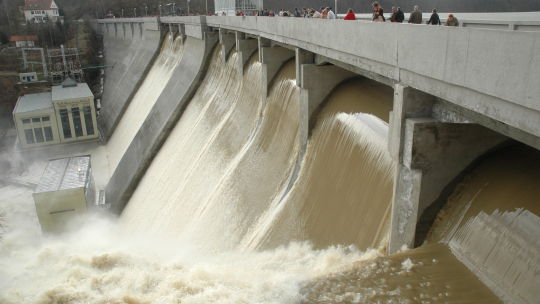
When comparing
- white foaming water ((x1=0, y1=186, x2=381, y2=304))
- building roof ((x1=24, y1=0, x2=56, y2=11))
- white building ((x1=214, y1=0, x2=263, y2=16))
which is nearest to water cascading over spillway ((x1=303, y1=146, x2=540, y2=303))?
white foaming water ((x1=0, y1=186, x2=381, y2=304))

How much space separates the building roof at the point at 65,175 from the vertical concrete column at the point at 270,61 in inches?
388

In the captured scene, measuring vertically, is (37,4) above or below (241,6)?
above

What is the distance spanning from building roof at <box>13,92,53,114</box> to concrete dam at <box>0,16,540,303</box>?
19.7 meters

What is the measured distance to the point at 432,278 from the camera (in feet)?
15.0

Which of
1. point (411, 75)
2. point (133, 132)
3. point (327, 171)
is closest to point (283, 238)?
point (327, 171)

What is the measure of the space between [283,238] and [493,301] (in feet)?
16.1

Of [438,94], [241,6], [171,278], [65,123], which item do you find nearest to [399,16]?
[438,94]

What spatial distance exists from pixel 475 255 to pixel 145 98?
2625 cm

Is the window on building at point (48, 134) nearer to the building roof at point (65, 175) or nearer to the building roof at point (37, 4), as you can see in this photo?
the building roof at point (65, 175)

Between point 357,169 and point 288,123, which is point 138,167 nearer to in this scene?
point 288,123

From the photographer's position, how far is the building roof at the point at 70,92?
31.8 meters

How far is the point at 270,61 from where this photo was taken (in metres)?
13.4

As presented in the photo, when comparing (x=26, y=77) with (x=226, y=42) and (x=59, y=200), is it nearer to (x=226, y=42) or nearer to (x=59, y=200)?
(x=59, y=200)

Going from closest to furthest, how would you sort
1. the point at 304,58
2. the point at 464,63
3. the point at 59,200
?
the point at 464,63
the point at 304,58
the point at 59,200
